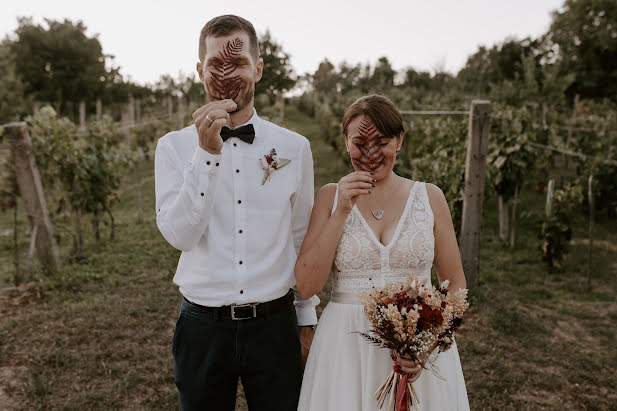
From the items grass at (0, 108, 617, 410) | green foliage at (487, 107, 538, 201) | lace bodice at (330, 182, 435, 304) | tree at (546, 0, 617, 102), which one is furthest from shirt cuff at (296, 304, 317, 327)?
tree at (546, 0, 617, 102)

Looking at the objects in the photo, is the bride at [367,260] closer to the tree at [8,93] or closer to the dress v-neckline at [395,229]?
the dress v-neckline at [395,229]

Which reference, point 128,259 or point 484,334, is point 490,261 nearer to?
point 484,334

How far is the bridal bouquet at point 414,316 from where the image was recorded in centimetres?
156

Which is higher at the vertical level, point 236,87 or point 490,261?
point 236,87

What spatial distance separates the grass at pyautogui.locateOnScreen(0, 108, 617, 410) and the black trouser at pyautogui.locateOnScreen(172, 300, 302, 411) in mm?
1874

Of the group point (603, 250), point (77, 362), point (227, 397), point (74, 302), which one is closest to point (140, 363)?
point (77, 362)

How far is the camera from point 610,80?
38.3 metres

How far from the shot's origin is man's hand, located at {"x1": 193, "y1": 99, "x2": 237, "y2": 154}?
1.60m

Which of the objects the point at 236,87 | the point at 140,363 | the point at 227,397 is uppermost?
the point at 236,87

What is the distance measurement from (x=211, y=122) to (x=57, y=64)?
49191 mm

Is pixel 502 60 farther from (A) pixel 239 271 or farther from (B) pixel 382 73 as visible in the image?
(A) pixel 239 271

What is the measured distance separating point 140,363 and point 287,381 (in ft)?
8.80

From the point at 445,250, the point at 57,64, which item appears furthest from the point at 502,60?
the point at 445,250

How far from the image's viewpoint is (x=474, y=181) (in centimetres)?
529
